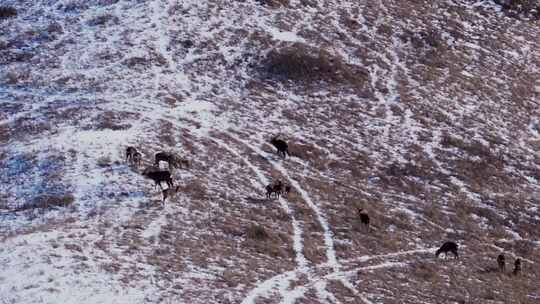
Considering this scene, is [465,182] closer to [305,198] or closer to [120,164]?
[305,198]

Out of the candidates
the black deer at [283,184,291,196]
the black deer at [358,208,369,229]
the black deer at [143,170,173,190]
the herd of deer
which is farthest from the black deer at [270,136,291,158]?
the black deer at [143,170,173,190]

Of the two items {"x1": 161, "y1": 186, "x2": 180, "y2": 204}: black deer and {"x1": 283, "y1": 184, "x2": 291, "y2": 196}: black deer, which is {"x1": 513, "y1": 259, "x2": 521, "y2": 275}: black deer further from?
{"x1": 161, "y1": 186, "x2": 180, "y2": 204}: black deer

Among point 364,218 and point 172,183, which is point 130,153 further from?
point 364,218

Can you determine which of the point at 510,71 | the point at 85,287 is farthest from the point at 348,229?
the point at 510,71

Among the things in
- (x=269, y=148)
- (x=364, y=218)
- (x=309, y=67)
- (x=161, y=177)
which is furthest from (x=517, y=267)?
(x=309, y=67)

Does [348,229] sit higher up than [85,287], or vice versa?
[85,287]

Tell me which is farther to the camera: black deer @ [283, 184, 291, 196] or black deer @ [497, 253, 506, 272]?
black deer @ [283, 184, 291, 196]
